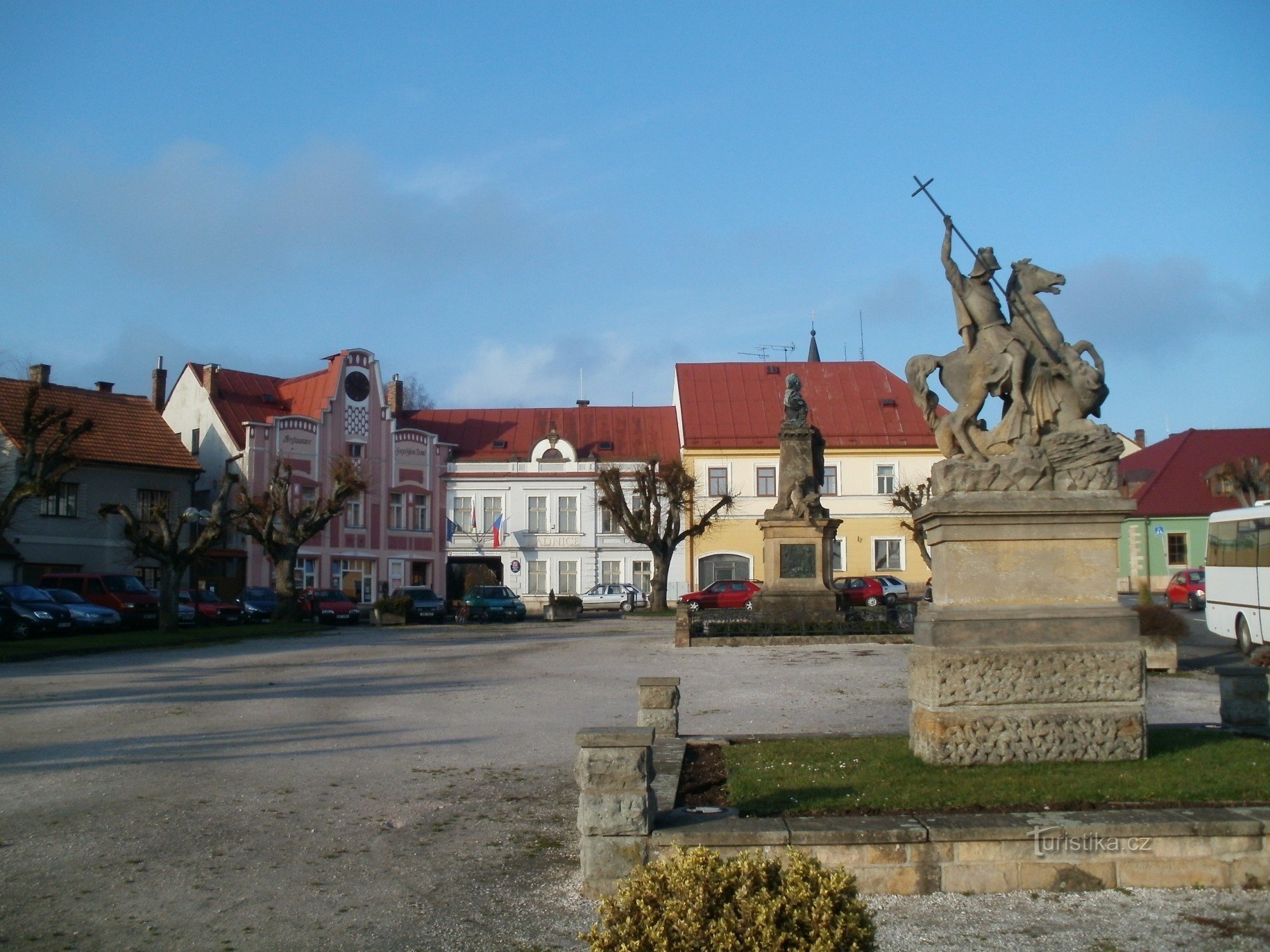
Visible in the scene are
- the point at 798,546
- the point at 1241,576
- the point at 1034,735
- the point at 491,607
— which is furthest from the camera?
the point at 491,607

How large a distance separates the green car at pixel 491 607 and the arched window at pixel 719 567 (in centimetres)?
1512

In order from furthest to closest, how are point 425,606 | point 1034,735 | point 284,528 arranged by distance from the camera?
1. point 425,606
2. point 284,528
3. point 1034,735

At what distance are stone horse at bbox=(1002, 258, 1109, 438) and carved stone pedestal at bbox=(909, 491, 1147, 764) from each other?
758mm

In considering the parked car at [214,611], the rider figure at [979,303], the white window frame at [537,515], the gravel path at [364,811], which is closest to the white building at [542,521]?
the white window frame at [537,515]

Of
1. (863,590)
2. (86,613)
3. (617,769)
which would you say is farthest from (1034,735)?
(863,590)

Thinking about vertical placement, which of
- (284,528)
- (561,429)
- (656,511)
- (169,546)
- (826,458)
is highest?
(561,429)

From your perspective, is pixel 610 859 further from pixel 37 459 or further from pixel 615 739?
pixel 37 459

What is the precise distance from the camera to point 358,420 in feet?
183

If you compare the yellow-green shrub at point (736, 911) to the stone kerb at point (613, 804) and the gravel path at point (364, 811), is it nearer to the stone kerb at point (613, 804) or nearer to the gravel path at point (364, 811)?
the gravel path at point (364, 811)

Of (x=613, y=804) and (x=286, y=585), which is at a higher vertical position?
(x=286, y=585)

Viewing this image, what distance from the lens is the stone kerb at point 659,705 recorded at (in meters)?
10.8

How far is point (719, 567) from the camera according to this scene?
56.2 meters

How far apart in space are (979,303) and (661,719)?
4.76 metres

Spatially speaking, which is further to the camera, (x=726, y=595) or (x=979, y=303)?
(x=726, y=595)
